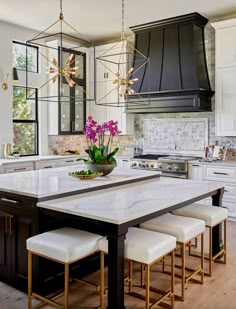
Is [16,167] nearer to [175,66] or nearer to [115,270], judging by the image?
[175,66]

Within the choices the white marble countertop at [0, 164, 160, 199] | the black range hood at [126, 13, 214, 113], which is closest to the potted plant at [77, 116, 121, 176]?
the white marble countertop at [0, 164, 160, 199]

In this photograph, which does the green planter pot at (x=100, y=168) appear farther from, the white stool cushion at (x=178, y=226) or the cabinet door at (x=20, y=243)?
the cabinet door at (x=20, y=243)

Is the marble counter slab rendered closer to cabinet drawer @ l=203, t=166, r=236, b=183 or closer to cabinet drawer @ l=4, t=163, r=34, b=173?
cabinet drawer @ l=203, t=166, r=236, b=183

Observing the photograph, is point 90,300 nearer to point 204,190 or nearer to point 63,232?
point 63,232

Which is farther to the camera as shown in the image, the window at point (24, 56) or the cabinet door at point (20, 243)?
the window at point (24, 56)

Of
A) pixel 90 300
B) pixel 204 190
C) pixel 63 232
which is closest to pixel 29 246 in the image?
pixel 63 232

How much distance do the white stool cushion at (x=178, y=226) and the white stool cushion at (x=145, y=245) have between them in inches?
7.1

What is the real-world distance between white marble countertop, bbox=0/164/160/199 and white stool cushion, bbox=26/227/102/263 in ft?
1.13

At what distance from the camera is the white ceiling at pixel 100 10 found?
5.04 meters

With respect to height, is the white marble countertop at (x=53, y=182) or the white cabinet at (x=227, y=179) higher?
the white marble countertop at (x=53, y=182)

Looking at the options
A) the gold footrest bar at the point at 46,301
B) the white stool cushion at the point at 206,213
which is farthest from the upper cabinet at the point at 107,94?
the gold footrest bar at the point at 46,301

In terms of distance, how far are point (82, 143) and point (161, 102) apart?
7.64ft

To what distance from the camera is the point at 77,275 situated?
3.20m

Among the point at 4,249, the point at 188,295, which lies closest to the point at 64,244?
the point at 4,249
